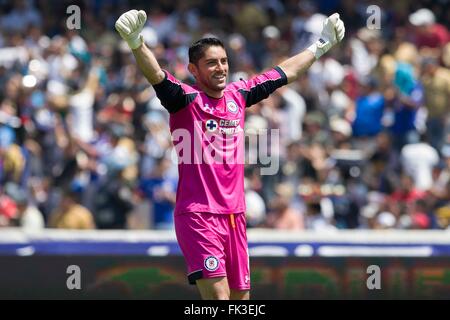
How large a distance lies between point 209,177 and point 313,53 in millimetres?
1585

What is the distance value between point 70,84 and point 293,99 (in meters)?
3.32

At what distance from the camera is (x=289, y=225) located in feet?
50.8

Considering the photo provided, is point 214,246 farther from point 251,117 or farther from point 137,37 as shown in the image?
point 251,117

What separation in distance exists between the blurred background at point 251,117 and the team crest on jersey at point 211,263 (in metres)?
4.99

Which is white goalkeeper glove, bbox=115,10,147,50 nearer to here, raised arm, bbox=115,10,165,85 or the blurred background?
raised arm, bbox=115,10,165,85

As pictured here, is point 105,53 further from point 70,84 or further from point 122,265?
point 122,265

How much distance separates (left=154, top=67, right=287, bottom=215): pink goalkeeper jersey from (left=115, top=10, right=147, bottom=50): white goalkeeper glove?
1.22 ft

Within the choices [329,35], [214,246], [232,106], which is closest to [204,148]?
[232,106]

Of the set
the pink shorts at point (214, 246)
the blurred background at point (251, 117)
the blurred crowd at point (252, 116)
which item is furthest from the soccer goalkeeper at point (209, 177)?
the blurred crowd at point (252, 116)

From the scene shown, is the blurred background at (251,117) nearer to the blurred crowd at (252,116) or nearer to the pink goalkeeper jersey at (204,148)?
the blurred crowd at (252,116)

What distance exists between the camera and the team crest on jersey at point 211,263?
30.9ft

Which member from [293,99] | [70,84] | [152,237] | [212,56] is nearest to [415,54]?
[293,99]

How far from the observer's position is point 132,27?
366 inches

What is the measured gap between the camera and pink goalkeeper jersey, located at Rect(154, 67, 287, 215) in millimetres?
9570
